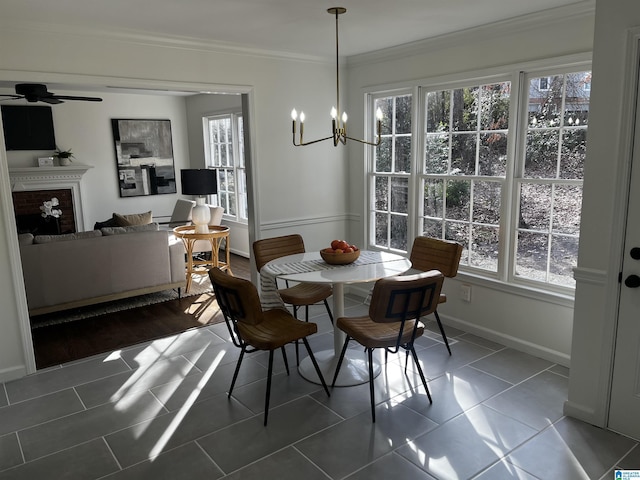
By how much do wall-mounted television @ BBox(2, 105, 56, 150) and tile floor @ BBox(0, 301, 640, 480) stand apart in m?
4.72

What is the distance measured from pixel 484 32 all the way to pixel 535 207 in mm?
1421

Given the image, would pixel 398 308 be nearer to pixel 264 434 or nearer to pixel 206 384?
pixel 264 434

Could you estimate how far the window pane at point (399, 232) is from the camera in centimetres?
490

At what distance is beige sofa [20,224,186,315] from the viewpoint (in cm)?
457

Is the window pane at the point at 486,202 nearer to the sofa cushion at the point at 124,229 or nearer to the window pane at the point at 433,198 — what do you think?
the window pane at the point at 433,198

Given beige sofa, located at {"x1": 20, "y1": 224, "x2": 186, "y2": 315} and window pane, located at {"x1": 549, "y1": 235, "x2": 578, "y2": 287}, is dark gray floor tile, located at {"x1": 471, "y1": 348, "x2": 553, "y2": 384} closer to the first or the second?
window pane, located at {"x1": 549, "y1": 235, "x2": 578, "y2": 287}

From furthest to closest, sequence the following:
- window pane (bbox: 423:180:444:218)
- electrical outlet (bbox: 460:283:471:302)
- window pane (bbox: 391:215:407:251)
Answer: window pane (bbox: 391:215:407:251)
window pane (bbox: 423:180:444:218)
electrical outlet (bbox: 460:283:471:302)

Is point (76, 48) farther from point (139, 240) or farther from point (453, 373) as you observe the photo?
point (453, 373)

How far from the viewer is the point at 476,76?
13.0 ft

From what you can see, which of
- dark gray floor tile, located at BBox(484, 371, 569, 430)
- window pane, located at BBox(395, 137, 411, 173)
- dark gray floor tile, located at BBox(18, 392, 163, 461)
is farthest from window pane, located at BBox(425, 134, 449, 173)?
dark gray floor tile, located at BBox(18, 392, 163, 461)

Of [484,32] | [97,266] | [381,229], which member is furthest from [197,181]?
[484,32]

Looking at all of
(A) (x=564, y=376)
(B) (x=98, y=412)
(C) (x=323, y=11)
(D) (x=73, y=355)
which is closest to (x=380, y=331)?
(A) (x=564, y=376)

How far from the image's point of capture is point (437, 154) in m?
4.46

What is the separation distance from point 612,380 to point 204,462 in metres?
2.28
